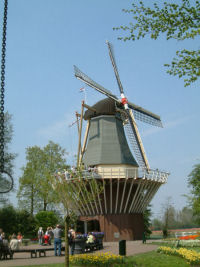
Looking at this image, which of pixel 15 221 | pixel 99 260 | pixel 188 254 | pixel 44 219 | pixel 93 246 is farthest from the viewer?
pixel 44 219

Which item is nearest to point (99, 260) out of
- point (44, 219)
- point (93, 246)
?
point (93, 246)

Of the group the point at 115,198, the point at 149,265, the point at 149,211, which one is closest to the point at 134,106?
the point at 115,198

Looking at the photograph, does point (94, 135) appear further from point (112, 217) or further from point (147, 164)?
point (112, 217)

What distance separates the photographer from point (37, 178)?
36375 millimetres

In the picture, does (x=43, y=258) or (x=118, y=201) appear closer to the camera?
(x=43, y=258)

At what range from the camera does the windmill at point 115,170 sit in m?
26.9

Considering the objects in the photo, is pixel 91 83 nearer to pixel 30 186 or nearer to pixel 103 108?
pixel 103 108

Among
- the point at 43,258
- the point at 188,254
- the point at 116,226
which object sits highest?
the point at 116,226

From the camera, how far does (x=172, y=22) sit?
9.47 metres

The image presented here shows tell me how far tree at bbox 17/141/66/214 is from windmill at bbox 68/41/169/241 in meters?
7.91

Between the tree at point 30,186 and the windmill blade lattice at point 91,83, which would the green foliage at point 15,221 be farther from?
the windmill blade lattice at point 91,83

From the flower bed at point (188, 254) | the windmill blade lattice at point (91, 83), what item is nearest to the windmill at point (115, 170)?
the windmill blade lattice at point (91, 83)

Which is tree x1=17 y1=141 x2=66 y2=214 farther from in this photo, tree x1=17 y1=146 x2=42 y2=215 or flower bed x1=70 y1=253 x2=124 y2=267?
flower bed x1=70 y1=253 x2=124 y2=267

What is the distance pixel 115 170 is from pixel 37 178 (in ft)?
40.3
